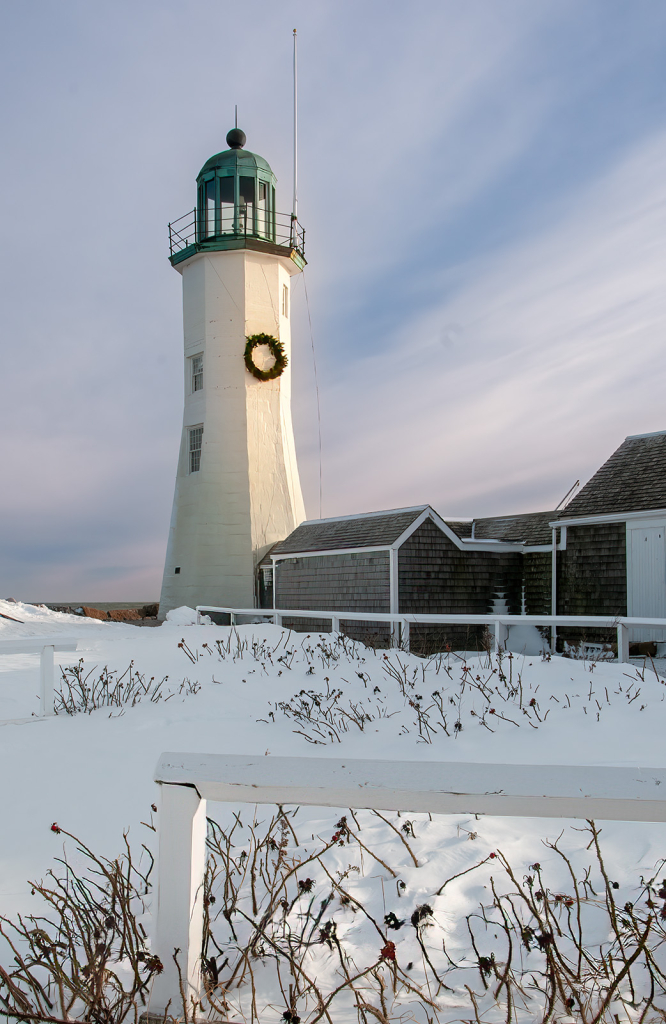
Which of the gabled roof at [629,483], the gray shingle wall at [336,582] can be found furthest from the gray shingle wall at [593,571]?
the gray shingle wall at [336,582]

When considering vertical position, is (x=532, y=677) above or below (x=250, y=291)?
below

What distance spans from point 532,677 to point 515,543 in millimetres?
10280

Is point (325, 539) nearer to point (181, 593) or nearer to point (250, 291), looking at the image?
point (181, 593)

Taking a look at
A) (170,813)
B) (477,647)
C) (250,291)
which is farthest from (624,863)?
(250,291)

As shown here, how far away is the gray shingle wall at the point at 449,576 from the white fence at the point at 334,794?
47.1ft

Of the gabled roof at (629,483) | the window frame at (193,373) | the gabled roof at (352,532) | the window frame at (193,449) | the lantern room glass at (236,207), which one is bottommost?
the gabled roof at (352,532)

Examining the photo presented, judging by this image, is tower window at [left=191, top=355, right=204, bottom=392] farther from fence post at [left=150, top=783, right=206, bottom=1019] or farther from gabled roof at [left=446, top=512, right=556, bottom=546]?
fence post at [left=150, top=783, right=206, bottom=1019]

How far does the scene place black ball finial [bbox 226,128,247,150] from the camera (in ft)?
74.6

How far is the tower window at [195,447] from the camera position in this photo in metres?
23.0

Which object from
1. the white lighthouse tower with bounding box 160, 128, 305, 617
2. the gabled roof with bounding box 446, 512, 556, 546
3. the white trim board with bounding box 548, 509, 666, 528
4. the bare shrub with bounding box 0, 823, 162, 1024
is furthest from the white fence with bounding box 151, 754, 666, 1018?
the white lighthouse tower with bounding box 160, 128, 305, 617

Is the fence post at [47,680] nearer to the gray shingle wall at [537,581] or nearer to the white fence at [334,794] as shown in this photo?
the white fence at [334,794]

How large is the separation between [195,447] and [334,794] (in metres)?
21.6

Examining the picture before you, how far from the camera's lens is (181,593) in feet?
73.5

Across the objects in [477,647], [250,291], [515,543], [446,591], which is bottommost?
[477,647]
